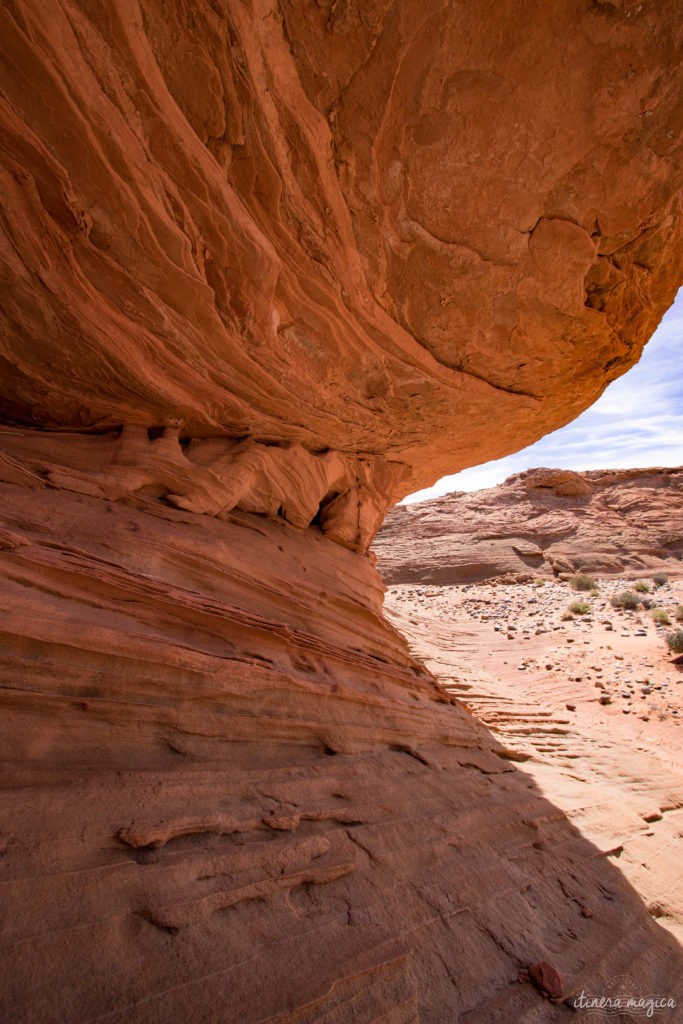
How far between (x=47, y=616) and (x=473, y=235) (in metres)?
3.88

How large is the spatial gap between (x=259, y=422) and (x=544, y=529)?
2702cm

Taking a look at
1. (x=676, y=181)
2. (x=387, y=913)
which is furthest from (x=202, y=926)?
(x=676, y=181)

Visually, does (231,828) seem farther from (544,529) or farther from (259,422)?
(544,529)

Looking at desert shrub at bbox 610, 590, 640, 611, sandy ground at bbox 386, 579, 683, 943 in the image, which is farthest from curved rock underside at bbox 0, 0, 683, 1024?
desert shrub at bbox 610, 590, 640, 611

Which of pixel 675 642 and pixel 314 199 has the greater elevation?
pixel 314 199

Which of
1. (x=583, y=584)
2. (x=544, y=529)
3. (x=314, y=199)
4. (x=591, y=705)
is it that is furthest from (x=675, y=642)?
(x=544, y=529)

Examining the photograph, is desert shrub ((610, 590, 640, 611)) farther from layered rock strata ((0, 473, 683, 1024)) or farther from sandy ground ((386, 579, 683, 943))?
layered rock strata ((0, 473, 683, 1024))

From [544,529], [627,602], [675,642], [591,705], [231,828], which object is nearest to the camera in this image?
[231,828]

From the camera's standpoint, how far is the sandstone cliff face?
81.8ft

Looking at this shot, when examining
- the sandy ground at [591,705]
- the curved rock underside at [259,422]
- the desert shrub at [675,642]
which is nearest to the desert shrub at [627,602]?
the sandy ground at [591,705]

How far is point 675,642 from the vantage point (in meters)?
11.4

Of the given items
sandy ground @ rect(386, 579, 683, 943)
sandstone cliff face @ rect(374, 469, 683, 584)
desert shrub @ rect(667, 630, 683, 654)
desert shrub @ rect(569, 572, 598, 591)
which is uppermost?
sandstone cliff face @ rect(374, 469, 683, 584)

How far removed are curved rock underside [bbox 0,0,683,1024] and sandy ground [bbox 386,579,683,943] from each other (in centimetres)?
76

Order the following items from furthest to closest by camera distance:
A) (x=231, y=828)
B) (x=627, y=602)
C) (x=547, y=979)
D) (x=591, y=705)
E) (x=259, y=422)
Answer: (x=627, y=602)
(x=591, y=705)
(x=259, y=422)
(x=547, y=979)
(x=231, y=828)
